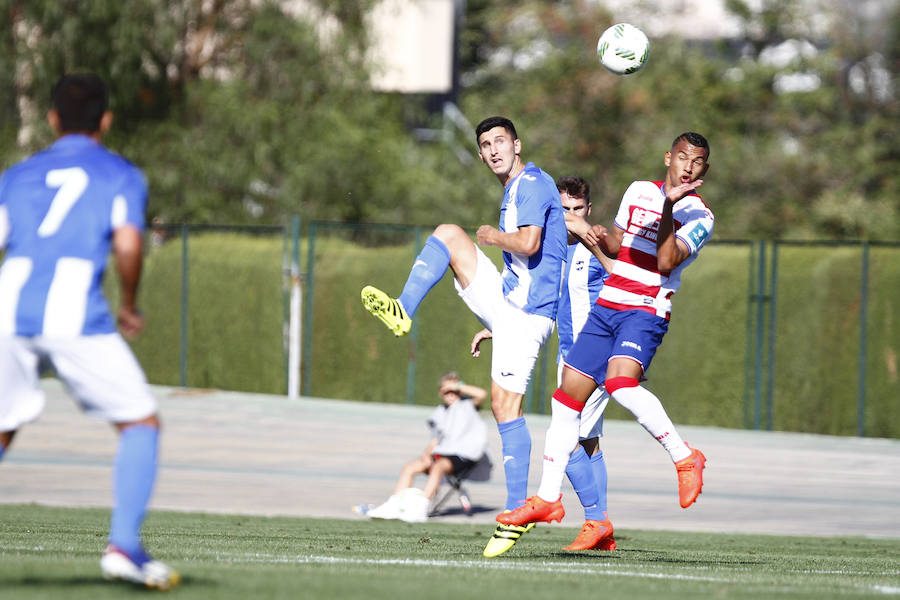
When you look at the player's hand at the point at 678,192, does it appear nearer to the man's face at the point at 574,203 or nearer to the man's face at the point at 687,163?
the man's face at the point at 687,163

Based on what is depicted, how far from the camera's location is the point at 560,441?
8445 mm

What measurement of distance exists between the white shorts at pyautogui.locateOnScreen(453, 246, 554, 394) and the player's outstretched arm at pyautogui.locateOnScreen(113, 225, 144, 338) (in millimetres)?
3182

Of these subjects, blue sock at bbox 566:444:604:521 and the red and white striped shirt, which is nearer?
the red and white striped shirt

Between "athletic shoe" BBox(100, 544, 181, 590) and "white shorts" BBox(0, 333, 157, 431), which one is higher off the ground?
"white shorts" BBox(0, 333, 157, 431)

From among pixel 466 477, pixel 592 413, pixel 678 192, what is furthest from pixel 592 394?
pixel 466 477

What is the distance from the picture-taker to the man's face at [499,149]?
845cm

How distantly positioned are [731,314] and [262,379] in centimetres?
892

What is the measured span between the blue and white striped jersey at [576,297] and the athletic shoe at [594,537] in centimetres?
116

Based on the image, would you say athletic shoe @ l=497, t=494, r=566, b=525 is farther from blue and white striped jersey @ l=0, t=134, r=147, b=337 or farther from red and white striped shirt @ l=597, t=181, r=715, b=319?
blue and white striped jersey @ l=0, t=134, r=147, b=337

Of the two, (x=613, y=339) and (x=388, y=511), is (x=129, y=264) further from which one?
(x=388, y=511)

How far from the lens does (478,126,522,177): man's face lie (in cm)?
845

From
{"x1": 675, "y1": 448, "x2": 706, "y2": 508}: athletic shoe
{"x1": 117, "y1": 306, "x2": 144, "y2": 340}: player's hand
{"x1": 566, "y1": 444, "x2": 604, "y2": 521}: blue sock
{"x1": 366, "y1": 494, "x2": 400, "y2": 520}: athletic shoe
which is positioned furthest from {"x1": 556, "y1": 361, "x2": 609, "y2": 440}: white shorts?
{"x1": 366, "y1": 494, "x2": 400, "y2": 520}: athletic shoe

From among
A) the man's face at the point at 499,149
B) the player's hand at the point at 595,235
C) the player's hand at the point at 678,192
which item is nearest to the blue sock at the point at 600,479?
the player's hand at the point at 595,235

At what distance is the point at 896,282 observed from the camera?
20250 millimetres
